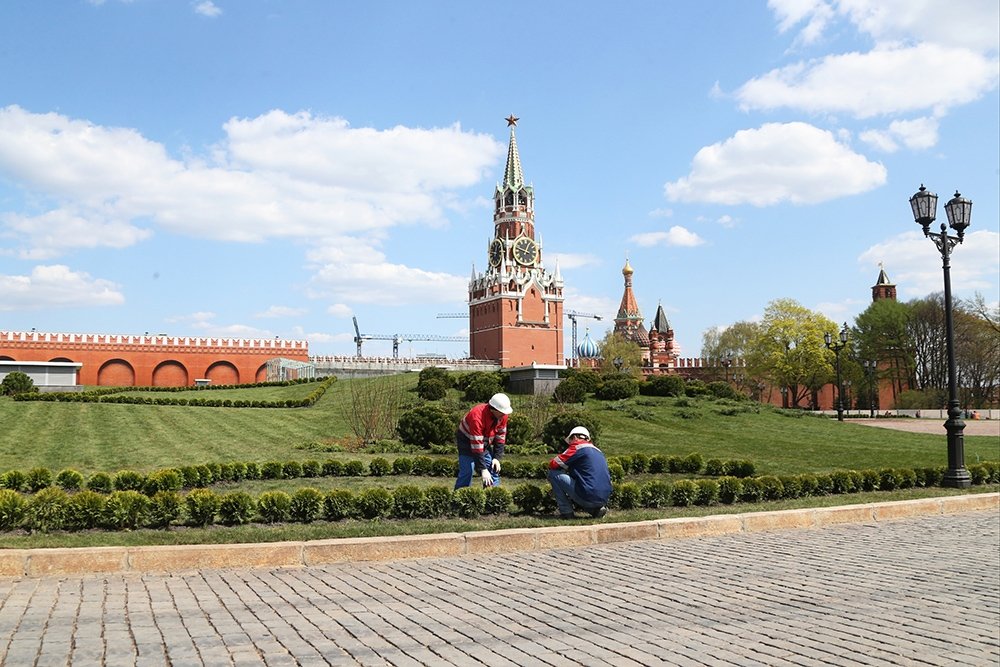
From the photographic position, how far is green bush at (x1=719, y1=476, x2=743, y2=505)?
11453 mm

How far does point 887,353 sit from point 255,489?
6182 centimetres

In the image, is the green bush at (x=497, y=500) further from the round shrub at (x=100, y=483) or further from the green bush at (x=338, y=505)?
the round shrub at (x=100, y=483)

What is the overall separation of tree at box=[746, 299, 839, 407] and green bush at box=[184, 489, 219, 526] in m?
54.3

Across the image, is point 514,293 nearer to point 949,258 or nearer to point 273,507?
point 949,258

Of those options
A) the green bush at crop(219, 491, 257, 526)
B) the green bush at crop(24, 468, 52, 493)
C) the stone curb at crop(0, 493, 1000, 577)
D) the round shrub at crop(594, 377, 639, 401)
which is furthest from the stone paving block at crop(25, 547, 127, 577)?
the round shrub at crop(594, 377, 639, 401)

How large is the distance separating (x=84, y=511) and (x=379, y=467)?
573cm

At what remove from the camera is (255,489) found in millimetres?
11812

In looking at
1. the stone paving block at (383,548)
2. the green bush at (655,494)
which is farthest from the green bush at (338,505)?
the green bush at (655,494)

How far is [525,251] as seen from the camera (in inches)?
3290

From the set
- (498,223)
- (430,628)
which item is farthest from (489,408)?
(498,223)

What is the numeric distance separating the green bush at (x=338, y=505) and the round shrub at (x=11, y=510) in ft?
10.1

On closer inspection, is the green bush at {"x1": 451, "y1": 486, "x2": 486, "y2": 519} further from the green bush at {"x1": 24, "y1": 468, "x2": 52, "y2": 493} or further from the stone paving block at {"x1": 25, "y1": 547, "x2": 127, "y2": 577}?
the green bush at {"x1": 24, "y1": 468, "x2": 52, "y2": 493}

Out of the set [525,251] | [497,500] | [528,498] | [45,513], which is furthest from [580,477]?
[525,251]

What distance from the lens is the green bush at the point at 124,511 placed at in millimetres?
8227
